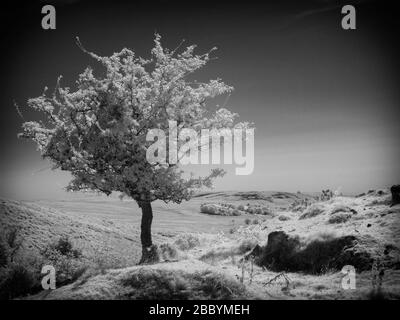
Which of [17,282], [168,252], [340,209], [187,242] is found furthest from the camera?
[187,242]

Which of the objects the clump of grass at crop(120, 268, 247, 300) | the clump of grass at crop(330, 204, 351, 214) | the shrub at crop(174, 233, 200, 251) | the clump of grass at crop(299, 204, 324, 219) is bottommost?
the shrub at crop(174, 233, 200, 251)

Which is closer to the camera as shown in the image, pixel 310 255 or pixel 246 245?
pixel 310 255

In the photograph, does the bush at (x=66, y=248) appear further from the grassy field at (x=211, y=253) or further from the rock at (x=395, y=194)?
the rock at (x=395, y=194)

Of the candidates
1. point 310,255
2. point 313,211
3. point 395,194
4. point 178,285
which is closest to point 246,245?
point 313,211

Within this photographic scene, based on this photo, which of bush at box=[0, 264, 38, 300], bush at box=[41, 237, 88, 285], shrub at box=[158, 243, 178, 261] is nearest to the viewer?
bush at box=[0, 264, 38, 300]

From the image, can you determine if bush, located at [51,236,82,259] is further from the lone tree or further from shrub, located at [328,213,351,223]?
shrub, located at [328,213,351,223]

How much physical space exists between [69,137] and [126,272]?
5594mm

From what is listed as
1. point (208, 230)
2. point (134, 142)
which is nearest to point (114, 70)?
point (134, 142)

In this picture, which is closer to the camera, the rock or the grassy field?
the grassy field

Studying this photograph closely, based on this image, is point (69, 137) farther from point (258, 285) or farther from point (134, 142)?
point (258, 285)

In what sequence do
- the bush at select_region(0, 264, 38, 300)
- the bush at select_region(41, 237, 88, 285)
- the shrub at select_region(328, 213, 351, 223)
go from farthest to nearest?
1. the shrub at select_region(328, 213, 351, 223)
2. the bush at select_region(41, 237, 88, 285)
3. the bush at select_region(0, 264, 38, 300)

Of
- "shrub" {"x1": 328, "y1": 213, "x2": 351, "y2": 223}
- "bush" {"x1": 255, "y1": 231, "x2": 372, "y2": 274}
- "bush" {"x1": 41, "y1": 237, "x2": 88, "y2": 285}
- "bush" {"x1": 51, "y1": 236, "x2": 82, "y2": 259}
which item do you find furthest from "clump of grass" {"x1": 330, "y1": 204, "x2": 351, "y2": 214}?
"bush" {"x1": 51, "y1": 236, "x2": 82, "y2": 259}

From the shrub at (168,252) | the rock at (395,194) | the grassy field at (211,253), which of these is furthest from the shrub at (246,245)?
the rock at (395,194)

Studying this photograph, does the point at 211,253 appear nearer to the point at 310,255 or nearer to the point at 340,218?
the point at 310,255
